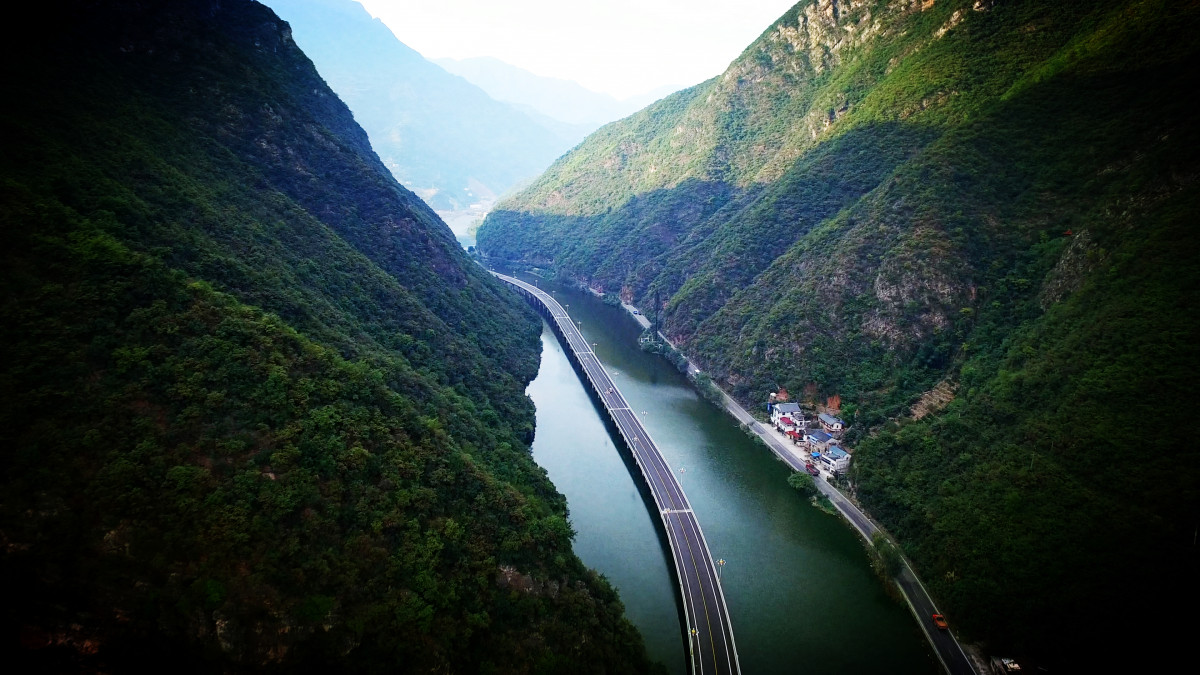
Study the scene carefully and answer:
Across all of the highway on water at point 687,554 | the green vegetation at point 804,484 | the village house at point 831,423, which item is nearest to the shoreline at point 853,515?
the green vegetation at point 804,484

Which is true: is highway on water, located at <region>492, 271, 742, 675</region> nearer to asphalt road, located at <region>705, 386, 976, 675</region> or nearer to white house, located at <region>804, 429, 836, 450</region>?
asphalt road, located at <region>705, 386, 976, 675</region>

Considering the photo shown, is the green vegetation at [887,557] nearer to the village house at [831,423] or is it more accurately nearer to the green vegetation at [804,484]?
the green vegetation at [804,484]

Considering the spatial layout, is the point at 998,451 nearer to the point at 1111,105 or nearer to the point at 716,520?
the point at 716,520

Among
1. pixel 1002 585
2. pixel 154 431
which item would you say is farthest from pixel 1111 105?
pixel 154 431

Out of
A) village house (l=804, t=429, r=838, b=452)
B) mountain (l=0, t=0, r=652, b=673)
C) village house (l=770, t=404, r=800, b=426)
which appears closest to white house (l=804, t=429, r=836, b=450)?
village house (l=804, t=429, r=838, b=452)

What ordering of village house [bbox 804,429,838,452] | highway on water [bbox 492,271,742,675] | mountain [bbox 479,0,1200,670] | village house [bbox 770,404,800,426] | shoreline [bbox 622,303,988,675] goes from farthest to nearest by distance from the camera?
village house [bbox 770,404,800,426]
village house [bbox 804,429,838,452]
highway on water [bbox 492,271,742,675]
shoreline [bbox 622,303,988,675]
mountain [bbox 479,0,1200,670]
